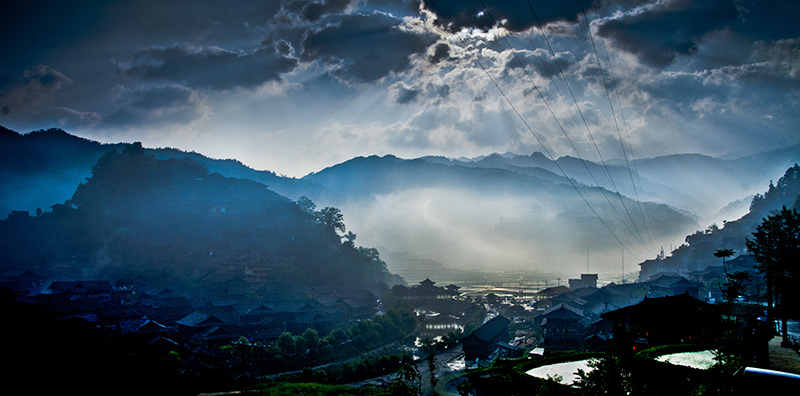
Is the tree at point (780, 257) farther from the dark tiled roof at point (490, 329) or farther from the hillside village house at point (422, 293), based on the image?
the hillside village house at point (422, 293)

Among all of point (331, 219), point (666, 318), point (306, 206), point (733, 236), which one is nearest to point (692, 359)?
point (666, 318)

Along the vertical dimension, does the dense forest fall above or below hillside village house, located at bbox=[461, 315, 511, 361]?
above

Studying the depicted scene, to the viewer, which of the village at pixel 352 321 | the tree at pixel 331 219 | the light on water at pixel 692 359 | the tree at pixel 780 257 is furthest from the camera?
the tree at pixel 331 219

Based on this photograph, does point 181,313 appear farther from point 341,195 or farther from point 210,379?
point 341,195

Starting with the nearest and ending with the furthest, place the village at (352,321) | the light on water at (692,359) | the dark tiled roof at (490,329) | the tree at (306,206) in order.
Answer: the light on water at (692,359) < the village at (352,321) < the dark tiled roof at (490,329) < the tree at (306,206)

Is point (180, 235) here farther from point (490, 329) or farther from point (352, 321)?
point (490, 329)

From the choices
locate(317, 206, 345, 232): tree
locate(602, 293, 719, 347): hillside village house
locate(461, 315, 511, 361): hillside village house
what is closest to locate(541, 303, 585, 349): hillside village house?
locate(461, 315, 511, 361): hillside village house

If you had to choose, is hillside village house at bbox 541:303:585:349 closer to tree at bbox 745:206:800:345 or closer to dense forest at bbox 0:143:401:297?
tree at bbox 745:206:800:345

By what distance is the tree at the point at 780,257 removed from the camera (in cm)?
1738

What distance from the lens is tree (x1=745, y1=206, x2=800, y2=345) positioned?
57.0 ft

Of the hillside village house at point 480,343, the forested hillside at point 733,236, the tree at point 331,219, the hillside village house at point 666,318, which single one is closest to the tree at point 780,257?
the hillside village house at point 666,318

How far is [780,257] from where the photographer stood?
21469mm

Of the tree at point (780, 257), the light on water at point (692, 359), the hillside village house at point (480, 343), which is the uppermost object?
the tree at point (780, 257)

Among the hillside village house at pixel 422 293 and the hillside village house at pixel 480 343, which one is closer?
the hillside village house at pixel 480 343
